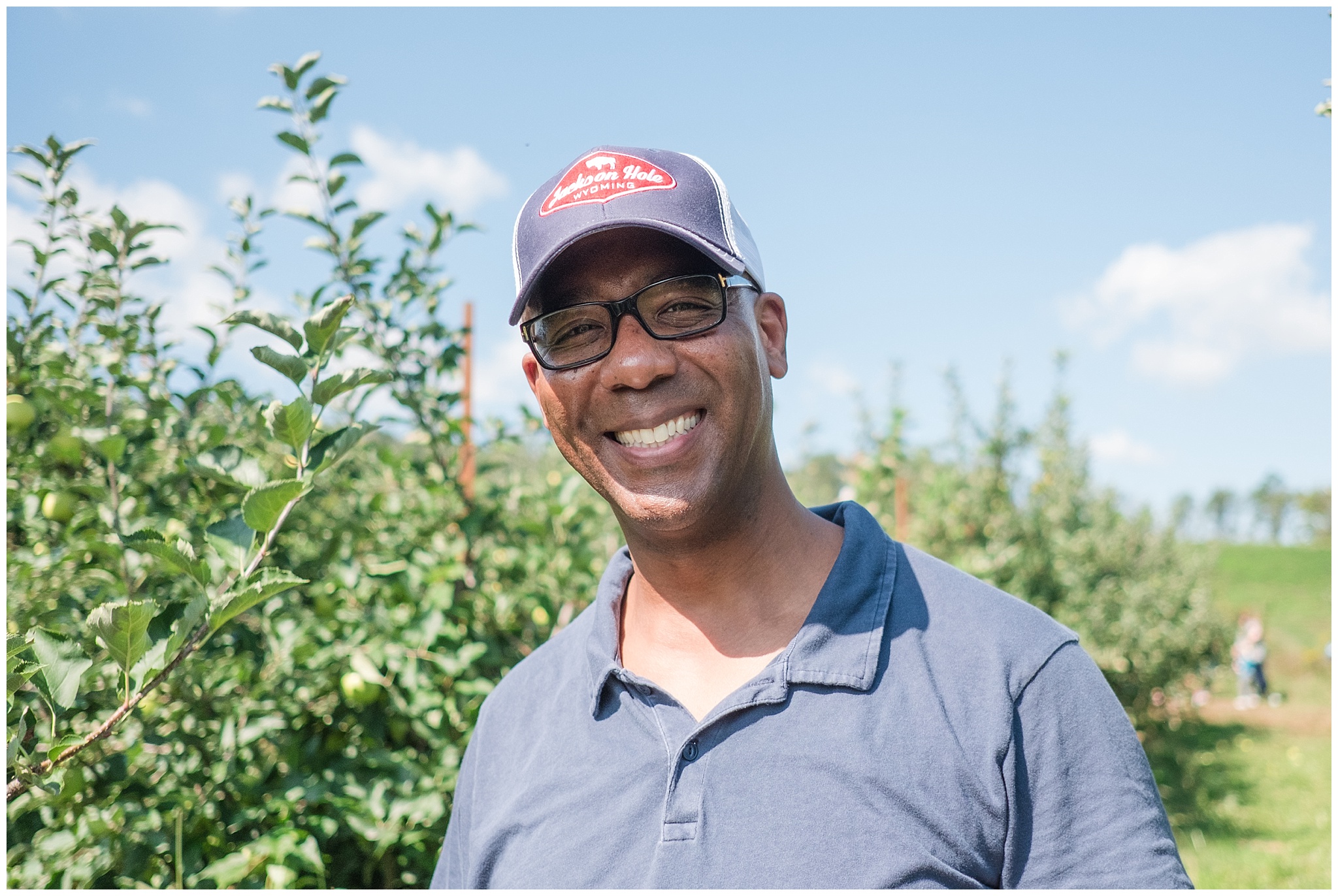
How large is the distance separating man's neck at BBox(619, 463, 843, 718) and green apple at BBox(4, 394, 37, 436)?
1.46 metres

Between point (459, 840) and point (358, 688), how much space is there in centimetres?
57

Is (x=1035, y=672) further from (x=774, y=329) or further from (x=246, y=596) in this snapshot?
(x=246, y=596)

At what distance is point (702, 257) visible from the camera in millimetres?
1521

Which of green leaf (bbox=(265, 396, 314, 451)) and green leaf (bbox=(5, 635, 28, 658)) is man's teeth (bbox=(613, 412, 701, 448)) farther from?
green leaf (bbox=(5, 635, 28, 658))

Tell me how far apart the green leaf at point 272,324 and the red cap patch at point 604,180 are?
469 millimetres

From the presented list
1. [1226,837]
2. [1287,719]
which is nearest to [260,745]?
[1226,837]

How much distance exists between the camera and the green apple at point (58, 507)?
2.00m

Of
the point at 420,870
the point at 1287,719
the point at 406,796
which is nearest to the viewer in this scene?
the point at 406,796

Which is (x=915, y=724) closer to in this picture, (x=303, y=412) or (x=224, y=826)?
(x=303, y=412)

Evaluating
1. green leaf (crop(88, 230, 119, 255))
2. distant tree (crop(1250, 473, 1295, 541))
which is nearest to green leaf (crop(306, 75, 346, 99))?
green leaf (crop(88, 230, 119, 255))

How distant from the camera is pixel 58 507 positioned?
2.00 metres

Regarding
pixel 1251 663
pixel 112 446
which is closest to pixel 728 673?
pixel 112 446

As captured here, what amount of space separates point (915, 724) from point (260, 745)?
5.39ft

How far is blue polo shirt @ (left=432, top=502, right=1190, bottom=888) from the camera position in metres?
1.21
